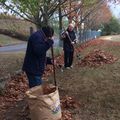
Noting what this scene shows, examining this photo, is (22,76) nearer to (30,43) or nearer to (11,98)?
(11,98)

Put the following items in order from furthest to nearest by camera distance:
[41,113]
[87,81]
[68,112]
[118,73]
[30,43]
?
[118,73], [87,81], [68,112], [30,43], [41,113]

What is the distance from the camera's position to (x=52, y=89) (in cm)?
730

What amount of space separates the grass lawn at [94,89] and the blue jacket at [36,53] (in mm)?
1259

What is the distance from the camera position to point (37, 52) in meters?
7.01

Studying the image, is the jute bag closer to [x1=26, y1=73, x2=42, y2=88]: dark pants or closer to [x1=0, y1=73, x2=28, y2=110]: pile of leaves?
[x1=26, y1=73, x2=42, y2=88]: dark pants

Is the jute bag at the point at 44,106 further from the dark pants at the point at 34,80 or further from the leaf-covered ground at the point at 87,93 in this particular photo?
the leaf-covered ground at the point at 87,93

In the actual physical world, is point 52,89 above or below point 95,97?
above

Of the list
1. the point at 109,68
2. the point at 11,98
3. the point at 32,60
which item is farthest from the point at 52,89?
the point at 109,68

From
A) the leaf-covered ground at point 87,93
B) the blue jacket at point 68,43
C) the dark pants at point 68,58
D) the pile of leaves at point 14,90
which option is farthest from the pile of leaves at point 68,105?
the blue jacket at point 68,43

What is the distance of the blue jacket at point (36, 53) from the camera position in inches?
275

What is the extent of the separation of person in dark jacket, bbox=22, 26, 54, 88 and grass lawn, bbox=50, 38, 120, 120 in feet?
3.83

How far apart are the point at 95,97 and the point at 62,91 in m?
1.07

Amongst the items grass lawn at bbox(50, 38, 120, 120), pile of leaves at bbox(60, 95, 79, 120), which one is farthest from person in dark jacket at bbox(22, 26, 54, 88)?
grass lawn at bbox(50, 38, 120, 120)

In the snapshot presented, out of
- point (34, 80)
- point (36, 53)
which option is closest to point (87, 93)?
point (34, 80)
